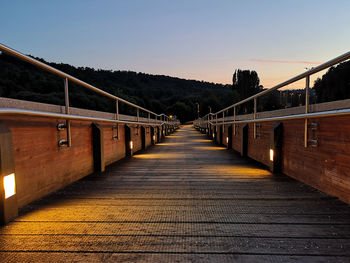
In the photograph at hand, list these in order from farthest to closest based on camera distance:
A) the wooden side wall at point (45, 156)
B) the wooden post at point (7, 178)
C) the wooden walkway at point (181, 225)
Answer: the wooden side wall at point (45, 156) → the wooden post at point (7, 178) → the wooden walkway at point (181, 225)

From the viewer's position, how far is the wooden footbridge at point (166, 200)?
5.52 ft

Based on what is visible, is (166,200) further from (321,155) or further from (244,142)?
(244,142)

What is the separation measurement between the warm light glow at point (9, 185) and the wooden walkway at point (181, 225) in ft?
0.93

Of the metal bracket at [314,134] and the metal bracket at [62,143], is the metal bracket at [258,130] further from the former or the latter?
the metal bracket at [62,143]

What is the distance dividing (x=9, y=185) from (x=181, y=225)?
1.67 metres

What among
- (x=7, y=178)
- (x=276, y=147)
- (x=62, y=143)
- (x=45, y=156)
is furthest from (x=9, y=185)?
(x=276, y=147)

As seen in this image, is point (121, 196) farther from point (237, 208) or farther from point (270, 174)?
point (270, 174)

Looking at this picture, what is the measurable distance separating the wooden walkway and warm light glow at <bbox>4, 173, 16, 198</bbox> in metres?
0.28

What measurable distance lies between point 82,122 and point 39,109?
122cm

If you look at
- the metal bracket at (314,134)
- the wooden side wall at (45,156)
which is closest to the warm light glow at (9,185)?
the wooden side wall at (45,156)

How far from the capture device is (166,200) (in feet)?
9.37

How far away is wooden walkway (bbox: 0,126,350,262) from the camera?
1613 mm

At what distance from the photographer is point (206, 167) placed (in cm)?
514

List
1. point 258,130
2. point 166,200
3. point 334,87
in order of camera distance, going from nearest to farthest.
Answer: point 166,200 < point 258,130 < point 334,87
